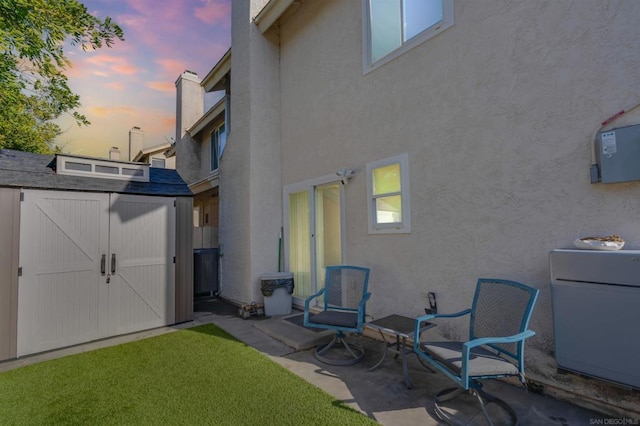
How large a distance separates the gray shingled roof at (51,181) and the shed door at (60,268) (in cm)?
14

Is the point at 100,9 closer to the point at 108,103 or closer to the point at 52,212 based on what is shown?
the point at 52,212

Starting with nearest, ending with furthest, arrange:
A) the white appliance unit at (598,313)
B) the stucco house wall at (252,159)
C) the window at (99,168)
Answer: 1. the white appliance unit at (598,313)
2. the window at (99,168)
3. the stucco house wall at (252,159)

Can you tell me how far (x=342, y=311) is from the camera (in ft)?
14.8

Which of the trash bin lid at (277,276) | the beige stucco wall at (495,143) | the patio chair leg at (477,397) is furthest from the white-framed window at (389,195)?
the trash bin lid at (277,276)

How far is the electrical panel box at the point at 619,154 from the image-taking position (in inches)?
100

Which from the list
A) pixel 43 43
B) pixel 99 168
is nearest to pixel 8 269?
pixel 99 168

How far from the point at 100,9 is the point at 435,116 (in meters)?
7.19

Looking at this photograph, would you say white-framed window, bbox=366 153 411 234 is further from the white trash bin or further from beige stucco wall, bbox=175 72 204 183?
beige stucco wall, bbox=175 72 204 183

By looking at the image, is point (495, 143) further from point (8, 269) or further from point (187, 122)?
point (187, 122)

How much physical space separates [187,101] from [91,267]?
10.7 meters

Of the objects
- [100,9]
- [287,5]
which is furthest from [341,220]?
[100,9]

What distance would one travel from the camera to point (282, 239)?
23.0 ft

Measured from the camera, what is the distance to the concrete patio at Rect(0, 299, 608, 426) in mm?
2678

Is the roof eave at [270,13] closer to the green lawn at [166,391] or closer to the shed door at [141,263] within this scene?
the shed door at [141,263]
